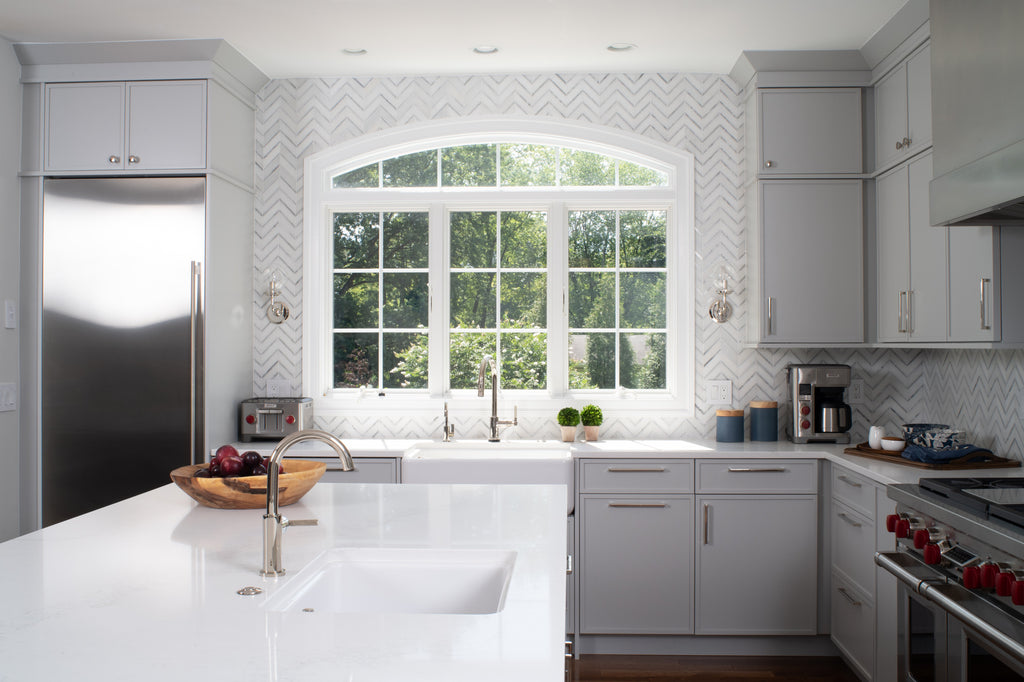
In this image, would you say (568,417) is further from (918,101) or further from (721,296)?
(918,101)

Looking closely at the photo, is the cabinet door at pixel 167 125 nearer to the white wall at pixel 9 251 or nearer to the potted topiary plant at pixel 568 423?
the white wall at pixel 9 251

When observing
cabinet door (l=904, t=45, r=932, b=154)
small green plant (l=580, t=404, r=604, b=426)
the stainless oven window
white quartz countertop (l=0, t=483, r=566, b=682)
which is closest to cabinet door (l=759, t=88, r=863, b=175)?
cabinet door (l=904, t=45, r=932, b=154)

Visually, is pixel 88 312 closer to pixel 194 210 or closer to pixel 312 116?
pixel 194 210

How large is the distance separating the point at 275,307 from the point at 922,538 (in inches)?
118

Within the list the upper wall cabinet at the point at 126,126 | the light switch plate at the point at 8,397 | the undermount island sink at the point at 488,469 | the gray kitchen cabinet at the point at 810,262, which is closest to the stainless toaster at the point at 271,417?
the undermount island sink at the point at 488,469

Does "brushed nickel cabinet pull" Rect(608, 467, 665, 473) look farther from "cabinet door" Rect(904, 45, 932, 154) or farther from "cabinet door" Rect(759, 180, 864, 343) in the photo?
"cabinet door" Rect(904, 45, 932, 154)

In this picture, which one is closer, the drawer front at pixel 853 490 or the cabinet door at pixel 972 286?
the cabinet door at pixel 972 286

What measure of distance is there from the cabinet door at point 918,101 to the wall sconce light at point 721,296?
0.97 metres

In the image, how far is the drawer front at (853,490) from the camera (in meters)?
2.67

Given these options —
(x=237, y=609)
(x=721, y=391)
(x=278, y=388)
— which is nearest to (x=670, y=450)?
(x=721, y=391)

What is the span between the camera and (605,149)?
3.71 metres

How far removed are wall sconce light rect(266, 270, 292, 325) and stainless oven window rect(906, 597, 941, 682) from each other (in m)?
2.98

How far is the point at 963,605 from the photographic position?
178 cm

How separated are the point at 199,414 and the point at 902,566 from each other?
280 centimetres
